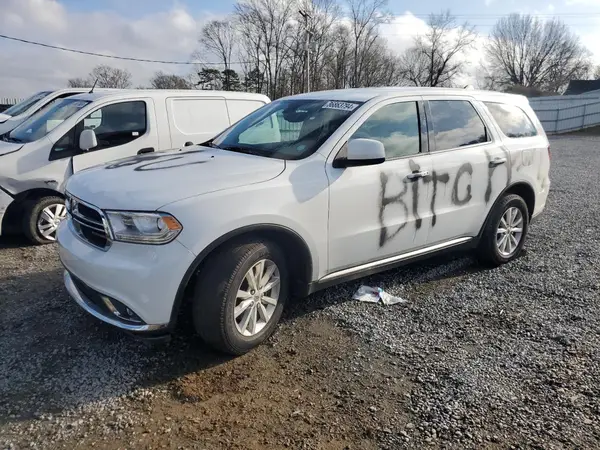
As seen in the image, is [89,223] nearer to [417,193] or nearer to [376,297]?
[376,297]

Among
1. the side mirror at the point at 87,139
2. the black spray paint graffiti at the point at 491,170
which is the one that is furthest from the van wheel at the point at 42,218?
the black spray paint graffiti at the point at 491,170

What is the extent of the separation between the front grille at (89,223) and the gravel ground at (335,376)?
81cm

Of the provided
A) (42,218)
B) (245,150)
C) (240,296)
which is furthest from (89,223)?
(42,218)

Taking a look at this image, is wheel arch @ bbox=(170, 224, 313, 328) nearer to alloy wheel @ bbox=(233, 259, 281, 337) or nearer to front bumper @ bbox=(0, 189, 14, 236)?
alloy wheel @ bbox=(233, 259, 281, 337)

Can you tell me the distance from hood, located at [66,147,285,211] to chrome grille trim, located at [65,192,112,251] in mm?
56

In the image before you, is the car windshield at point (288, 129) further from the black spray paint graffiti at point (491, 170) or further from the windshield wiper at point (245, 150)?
the black spray paint graffiti at point (491, 170)

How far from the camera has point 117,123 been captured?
21.0ft

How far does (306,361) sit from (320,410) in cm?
54

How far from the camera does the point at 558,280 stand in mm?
4758

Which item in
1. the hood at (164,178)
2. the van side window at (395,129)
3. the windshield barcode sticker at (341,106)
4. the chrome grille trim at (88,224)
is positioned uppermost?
the windshield barcode sticker at (341,106)

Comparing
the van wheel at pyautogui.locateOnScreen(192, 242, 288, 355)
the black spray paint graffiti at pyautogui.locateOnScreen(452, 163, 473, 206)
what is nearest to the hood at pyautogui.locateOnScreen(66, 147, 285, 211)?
the van wheel at pyautogui.locateOnScreen(192, 242, 288, 355)

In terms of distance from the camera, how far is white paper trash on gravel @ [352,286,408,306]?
166 inches

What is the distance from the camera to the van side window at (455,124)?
434cm

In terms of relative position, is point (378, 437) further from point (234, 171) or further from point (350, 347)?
point (234, 171)
